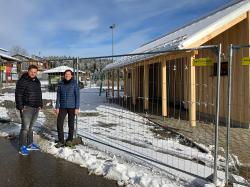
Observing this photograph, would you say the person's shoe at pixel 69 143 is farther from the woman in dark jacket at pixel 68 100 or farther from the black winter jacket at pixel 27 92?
the black winter jacket at pixel 27 92

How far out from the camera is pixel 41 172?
5875mm

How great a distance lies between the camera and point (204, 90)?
1380 centimetres

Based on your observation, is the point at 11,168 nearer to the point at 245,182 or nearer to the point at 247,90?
the point at 245,182

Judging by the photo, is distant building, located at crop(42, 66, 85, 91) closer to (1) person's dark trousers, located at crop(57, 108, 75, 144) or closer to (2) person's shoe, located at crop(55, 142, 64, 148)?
(1) person's dark trousers, located at crop(57, 108, 75, 144)

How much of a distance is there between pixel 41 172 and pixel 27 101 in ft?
6.22

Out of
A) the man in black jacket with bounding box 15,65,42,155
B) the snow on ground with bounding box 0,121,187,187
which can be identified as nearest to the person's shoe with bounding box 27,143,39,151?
the man in black jacket with bounding box 15,65,42,155

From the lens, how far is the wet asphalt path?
5305 mm

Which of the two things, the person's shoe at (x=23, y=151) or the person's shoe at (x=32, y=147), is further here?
the person's shoe at (x=32, y=147)

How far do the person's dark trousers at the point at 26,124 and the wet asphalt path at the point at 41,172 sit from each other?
32 centimetres

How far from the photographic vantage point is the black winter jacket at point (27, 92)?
7.17 meters

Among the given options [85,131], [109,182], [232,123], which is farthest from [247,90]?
[109,182]

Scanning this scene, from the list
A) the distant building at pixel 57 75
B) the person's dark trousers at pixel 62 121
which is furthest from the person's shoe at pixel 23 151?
the distant building at pixel 57 75

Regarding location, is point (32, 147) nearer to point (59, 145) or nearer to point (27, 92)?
point (59, 145)

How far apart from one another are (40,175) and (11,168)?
681mm
